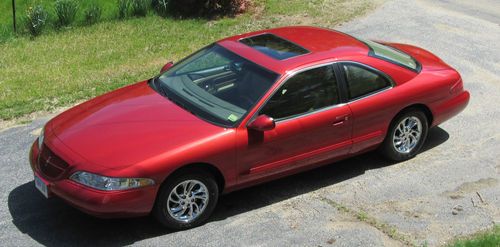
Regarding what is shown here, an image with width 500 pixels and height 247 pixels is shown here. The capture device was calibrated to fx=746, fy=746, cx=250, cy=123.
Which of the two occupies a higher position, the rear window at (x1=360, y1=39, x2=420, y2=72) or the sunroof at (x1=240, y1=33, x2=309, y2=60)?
the sunroof at (x1=240, y1=33, x2=309, y2=60)

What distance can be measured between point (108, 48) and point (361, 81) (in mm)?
Result: 5595

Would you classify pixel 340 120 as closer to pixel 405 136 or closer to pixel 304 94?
pixel 304 94

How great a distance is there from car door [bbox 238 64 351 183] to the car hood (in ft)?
1.45

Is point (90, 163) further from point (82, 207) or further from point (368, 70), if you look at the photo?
point (368, 70)

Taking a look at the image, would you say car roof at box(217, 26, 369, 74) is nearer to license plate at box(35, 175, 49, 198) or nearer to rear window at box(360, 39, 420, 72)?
rear window at box(360, 39, 420, 72)

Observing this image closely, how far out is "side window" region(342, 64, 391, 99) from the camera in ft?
24.8

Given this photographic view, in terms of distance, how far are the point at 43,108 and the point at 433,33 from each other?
665 centimetres

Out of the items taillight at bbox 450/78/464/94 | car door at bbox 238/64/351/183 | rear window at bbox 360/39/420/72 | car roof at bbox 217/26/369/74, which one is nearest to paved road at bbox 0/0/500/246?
car door at bbox 238/64/351/183

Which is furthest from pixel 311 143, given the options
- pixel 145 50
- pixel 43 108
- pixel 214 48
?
pixel 145 50

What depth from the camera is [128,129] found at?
22.2 ft

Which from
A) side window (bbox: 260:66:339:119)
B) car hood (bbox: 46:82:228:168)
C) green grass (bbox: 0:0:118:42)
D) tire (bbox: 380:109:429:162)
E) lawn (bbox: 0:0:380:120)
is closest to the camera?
car hood (bbox: 46:82:228:168)

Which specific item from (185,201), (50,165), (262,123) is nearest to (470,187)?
(262,123)

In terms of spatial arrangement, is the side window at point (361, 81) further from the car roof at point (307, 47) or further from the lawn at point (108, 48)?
the lawn at point (108, 48)

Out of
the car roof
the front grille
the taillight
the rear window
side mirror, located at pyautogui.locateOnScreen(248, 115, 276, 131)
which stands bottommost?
the front grille
